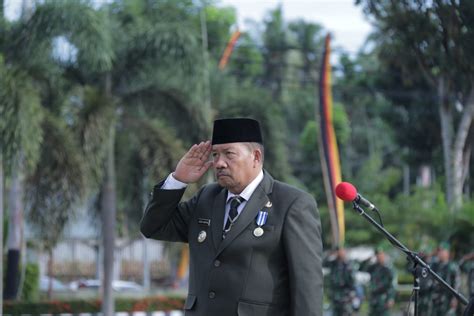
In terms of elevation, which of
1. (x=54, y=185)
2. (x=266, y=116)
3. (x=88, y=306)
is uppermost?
(x=266, y=116)

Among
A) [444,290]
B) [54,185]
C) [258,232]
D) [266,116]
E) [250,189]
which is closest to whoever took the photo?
[258,232]

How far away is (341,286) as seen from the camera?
2016 centimetres

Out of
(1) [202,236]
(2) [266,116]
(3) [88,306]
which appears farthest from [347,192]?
(2) [266,116]

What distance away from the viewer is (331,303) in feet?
66.7

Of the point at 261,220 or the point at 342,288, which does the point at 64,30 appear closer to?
the point at 342,288

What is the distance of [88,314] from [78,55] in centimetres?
492

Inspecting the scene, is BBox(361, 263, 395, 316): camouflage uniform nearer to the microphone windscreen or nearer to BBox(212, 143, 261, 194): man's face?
the microphone windscreen

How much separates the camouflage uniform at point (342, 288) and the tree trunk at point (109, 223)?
463 centimetres

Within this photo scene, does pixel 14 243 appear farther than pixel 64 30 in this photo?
Yes

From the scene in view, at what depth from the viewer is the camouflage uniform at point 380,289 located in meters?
18.7

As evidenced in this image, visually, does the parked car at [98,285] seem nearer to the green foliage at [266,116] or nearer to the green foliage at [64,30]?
the green foliage at [266,116]

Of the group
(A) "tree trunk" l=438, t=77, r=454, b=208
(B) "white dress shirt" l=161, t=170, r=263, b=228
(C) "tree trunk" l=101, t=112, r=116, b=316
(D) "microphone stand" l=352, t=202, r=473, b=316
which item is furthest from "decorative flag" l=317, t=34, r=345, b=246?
(B) "white dress shirt" l=161, t=170, r=263, b=228

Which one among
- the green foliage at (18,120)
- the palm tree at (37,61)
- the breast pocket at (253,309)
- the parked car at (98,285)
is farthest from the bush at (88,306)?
the breast pocket at (253,309)

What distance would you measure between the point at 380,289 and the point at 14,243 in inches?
267
